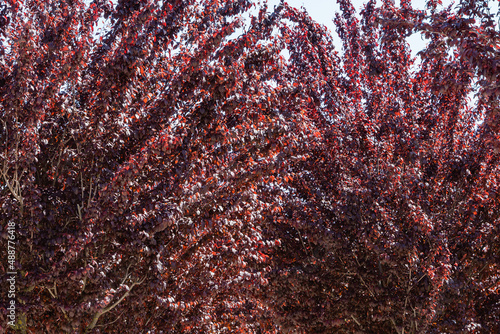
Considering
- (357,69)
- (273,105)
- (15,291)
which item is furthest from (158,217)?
(357,69)

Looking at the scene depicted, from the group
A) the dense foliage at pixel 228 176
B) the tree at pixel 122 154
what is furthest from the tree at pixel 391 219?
the tree at pixel 122 154

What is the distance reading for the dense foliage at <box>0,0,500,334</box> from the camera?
475 cm

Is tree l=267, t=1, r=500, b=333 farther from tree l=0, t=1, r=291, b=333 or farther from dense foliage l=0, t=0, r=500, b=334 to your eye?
tree l=0, t=1, r=291, b=333

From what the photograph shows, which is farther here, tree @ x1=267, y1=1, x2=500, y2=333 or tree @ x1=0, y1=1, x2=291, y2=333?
tree @ x1=267, y1=1, x2=500, y2=333

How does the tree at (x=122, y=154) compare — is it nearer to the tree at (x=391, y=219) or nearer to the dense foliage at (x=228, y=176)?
the dense foliage at (x=228, y=176)

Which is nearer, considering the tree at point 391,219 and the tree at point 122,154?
the tree at point 122,154

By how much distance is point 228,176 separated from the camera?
17.9 feet

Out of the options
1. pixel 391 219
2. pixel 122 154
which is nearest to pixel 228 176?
pixel 122 154

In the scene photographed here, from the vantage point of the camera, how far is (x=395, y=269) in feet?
24.6

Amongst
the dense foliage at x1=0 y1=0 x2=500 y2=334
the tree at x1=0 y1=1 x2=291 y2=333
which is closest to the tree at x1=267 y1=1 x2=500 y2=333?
the dense foliage at x1=0 y1=0 x2=500 y2=334

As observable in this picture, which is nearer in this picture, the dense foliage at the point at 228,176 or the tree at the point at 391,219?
the dense foliage at the point at 228,176

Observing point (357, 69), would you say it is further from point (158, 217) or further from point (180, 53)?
point (158, 217)

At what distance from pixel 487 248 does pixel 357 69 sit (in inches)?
188

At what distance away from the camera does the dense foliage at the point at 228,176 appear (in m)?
4.75
